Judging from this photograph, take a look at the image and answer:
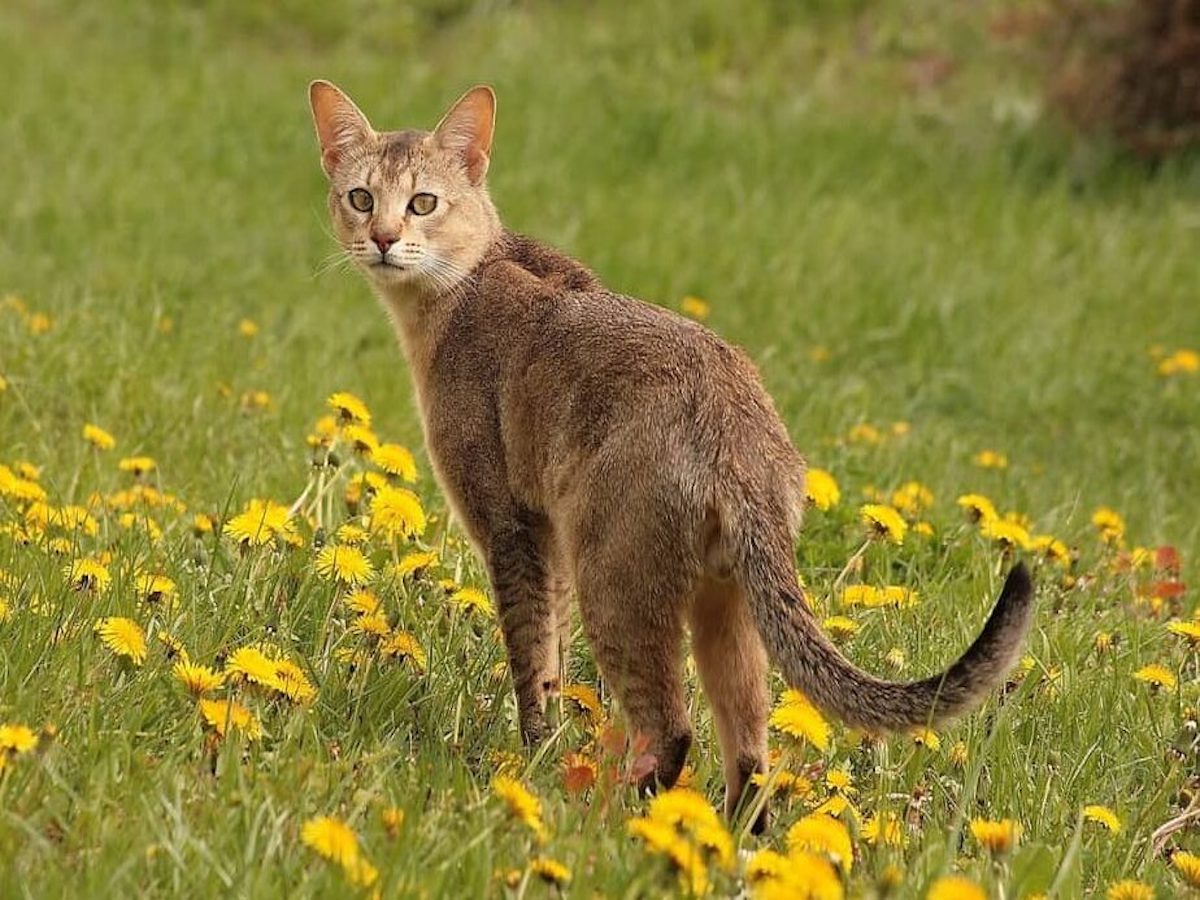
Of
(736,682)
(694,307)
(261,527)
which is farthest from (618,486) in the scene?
(694,307)

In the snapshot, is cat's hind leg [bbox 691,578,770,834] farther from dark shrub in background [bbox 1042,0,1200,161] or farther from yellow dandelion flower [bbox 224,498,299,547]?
dark shrub in background [bbox 1042,0,1200,161]

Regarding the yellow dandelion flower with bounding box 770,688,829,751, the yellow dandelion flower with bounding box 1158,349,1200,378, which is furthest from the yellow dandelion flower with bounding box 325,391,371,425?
the yellow dandelion flower with bounding box 1158,349,1200,378

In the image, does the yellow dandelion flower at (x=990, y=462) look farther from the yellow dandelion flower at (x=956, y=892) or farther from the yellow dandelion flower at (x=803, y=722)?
the yellow dandelion flower at (x=956, y=892)

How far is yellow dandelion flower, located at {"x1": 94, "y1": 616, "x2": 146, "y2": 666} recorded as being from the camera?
353cm

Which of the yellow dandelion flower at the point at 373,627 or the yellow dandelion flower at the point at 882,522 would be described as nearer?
the yellow dandelion flower at the point at 373,627

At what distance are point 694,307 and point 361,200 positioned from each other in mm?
3494

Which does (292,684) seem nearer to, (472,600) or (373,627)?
(373,627)

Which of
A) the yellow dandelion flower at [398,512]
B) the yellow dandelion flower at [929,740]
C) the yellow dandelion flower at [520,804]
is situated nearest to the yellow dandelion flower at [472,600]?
the yellow dandelion flower at [398,512]

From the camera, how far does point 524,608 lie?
4.14 meters

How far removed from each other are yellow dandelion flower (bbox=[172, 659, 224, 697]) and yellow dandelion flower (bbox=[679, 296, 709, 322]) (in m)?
4.90

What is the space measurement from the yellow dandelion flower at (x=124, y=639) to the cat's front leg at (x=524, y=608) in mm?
874

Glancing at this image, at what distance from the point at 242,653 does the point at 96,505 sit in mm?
1658

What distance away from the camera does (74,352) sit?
6.52m

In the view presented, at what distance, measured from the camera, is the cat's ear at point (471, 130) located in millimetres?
4934
